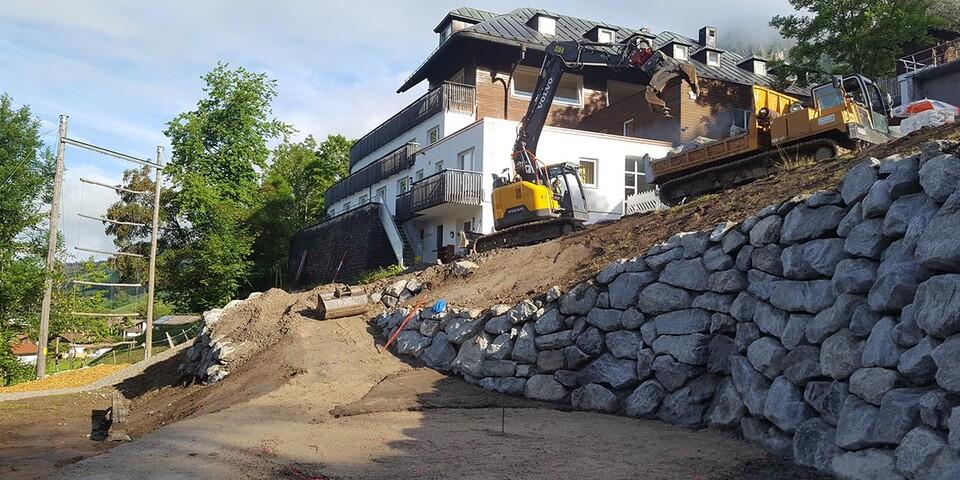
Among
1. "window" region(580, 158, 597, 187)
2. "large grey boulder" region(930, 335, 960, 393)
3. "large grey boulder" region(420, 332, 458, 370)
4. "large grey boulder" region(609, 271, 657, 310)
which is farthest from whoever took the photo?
"window" region(580, 158, 597, 187)

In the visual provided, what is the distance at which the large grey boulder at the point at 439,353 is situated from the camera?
13.1m

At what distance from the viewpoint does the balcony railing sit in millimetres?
34344

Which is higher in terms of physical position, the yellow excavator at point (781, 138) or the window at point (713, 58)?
the window at point (713, 58)

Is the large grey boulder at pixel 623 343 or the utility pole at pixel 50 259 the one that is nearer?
the large grey boulder at pixel 623 343

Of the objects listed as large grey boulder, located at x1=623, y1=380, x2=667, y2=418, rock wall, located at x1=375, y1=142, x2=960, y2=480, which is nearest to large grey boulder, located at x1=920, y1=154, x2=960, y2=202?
rock wall, located at x1=375, y1=142, x2=960, y2=480

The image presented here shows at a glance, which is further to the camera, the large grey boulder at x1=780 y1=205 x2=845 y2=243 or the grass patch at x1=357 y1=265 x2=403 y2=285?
the grass patch at x1=357 y1=265 x2=403 y2=285

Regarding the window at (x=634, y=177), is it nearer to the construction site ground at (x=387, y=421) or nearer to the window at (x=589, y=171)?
the window at (x=589, y=171)

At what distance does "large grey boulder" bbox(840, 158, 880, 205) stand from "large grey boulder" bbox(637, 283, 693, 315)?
8.38 ft

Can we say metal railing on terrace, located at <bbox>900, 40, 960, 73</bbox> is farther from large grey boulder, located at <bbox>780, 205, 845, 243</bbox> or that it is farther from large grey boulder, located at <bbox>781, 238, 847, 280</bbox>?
large grey boulder, located at <bbox>781, 238, 847, 280</bbox>

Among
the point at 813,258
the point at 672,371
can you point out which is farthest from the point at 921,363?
the point at 672,371

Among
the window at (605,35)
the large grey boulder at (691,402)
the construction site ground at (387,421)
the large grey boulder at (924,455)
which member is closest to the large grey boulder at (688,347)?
the large grey boulder at (691,402)

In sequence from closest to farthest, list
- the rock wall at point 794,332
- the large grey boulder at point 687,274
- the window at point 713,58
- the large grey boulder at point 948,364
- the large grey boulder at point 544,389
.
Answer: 1. the large grey boulder at point 948,364
2. the rock wall at point 794,332
3. the large grey boulder at point 687,274
4. the large grey boulder at point 544,389
5. the window at point 713,58

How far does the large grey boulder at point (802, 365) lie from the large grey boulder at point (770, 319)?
0.40m

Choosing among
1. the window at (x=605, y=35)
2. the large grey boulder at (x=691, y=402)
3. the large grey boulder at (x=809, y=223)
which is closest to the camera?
the large grey boulder at (x=809, y=223)
